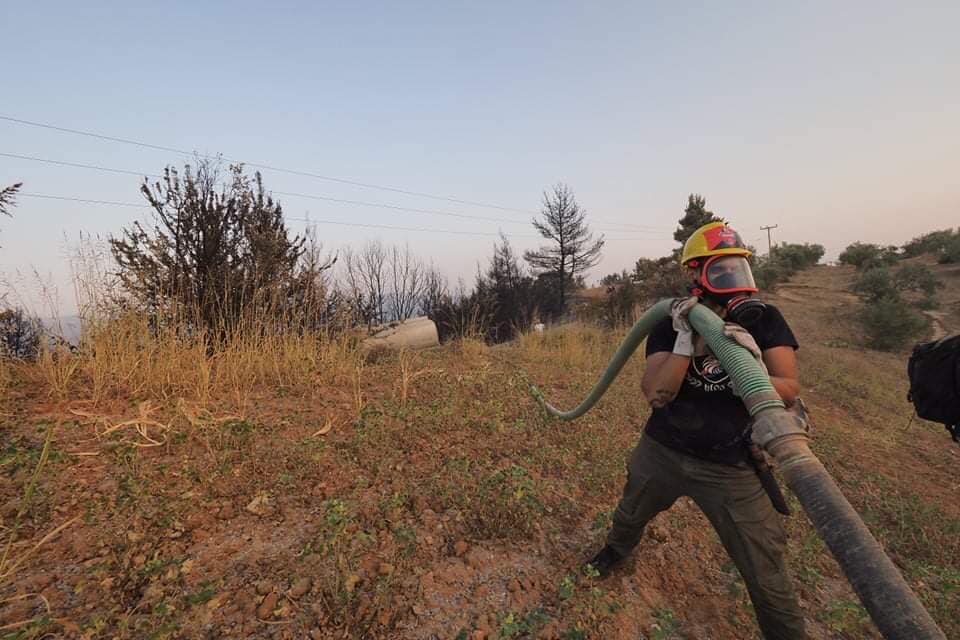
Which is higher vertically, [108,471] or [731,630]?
[108,471]

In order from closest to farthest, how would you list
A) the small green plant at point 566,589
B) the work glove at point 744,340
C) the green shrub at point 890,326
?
the work glove at point 744,340
the small green plant at point 566,589
the green shrub at point 890,326

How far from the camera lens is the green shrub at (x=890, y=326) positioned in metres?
12.1

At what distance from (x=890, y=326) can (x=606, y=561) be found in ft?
51.4

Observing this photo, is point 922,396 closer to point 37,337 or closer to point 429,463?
point 429,463

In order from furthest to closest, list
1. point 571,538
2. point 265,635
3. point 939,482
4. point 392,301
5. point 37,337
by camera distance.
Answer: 1. point 392,301
2. point 939,482
3. point 37,337
4. point 571,538
5. point 265,635

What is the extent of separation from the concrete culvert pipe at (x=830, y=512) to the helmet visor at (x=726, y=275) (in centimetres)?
48

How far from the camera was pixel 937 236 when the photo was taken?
2405 centimetres

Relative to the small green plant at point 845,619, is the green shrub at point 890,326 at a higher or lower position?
higher

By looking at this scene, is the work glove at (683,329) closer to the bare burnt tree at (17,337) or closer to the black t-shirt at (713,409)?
the black t-shirt at (713,409)

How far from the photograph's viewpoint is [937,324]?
1350 cm

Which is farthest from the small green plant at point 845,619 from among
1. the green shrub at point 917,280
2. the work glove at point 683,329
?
the green shrub at point 917,280

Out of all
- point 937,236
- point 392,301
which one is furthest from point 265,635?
point 937,236

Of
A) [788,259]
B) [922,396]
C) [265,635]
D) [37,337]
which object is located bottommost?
[265,635]

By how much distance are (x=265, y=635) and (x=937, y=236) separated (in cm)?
3710
